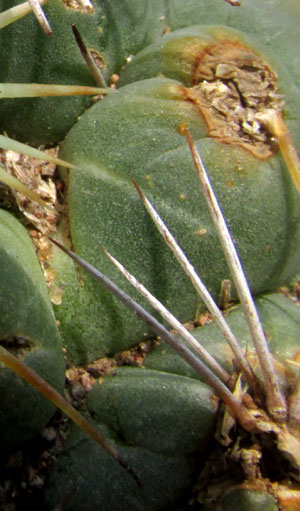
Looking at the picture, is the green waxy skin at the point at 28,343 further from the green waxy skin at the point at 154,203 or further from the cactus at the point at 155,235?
the green waxy skin at the point at 154,203

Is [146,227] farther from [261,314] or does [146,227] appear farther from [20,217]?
[261,314]

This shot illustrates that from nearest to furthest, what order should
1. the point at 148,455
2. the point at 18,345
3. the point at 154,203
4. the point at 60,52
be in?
the point at 18,345
the point at 148,455
the point at 154,203
the point at 60,52

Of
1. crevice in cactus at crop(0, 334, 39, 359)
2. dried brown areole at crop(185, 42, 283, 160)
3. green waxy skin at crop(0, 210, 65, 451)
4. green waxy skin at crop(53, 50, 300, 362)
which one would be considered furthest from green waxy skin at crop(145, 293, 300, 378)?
dried brown areole at crop(185, 42, 283, 160)

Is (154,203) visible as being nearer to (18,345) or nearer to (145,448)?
(18,345)

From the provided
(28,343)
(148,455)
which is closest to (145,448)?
(148,455)

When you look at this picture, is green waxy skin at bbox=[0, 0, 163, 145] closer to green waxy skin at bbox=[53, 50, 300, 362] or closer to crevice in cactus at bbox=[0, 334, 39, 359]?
green waxy skin at bbox=[53, 50, 300, 362]

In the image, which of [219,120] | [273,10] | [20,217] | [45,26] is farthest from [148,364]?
[273,10]
